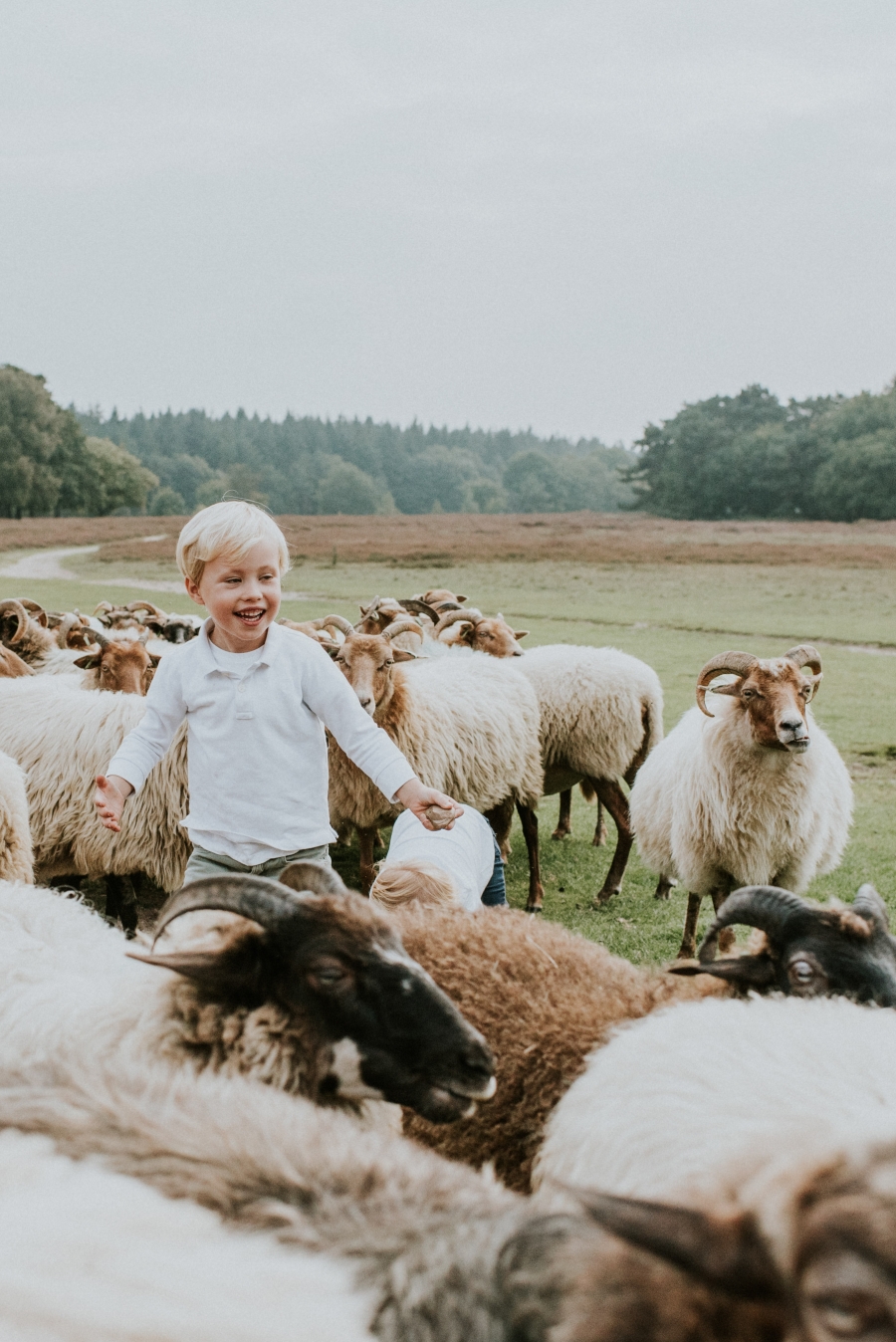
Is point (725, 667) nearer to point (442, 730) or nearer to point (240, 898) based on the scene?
point (442, 730)

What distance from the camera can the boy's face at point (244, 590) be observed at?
3252mm

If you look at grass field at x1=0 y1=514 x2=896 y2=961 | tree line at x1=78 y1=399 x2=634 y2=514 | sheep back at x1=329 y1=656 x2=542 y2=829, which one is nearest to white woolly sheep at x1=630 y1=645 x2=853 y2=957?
grass field at x1=0 y1=514 x2=896 y2=961

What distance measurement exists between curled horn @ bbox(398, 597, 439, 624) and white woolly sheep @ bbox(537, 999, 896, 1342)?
9.69 m

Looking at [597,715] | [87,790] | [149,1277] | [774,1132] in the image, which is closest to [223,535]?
[149,1277]

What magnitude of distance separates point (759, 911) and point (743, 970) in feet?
0.65

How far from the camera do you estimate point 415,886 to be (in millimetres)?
3908

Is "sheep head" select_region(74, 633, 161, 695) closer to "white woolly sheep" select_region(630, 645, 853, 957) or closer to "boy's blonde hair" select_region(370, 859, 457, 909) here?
"white woolly sheep" select_region(630, 645, 853, 957)

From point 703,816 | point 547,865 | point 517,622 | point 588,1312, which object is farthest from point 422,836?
point 517,622

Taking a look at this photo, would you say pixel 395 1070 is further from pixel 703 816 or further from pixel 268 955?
pixel 703 816

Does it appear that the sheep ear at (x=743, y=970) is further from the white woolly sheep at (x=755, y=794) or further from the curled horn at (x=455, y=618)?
the curled horn at (x=455, y=618)

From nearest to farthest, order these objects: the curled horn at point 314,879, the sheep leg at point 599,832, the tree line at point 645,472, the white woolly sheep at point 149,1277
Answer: the white woolly sheep at point 149,1277 → the curled horn at point 314,879 → the sheep leg at point 599,832 → the tree line at point 645,472

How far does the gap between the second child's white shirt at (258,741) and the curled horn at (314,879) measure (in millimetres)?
576

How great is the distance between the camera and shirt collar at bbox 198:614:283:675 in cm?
340

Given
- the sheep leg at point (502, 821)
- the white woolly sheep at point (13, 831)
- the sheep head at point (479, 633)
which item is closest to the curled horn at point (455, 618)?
the sheep head at point (479, 633)
